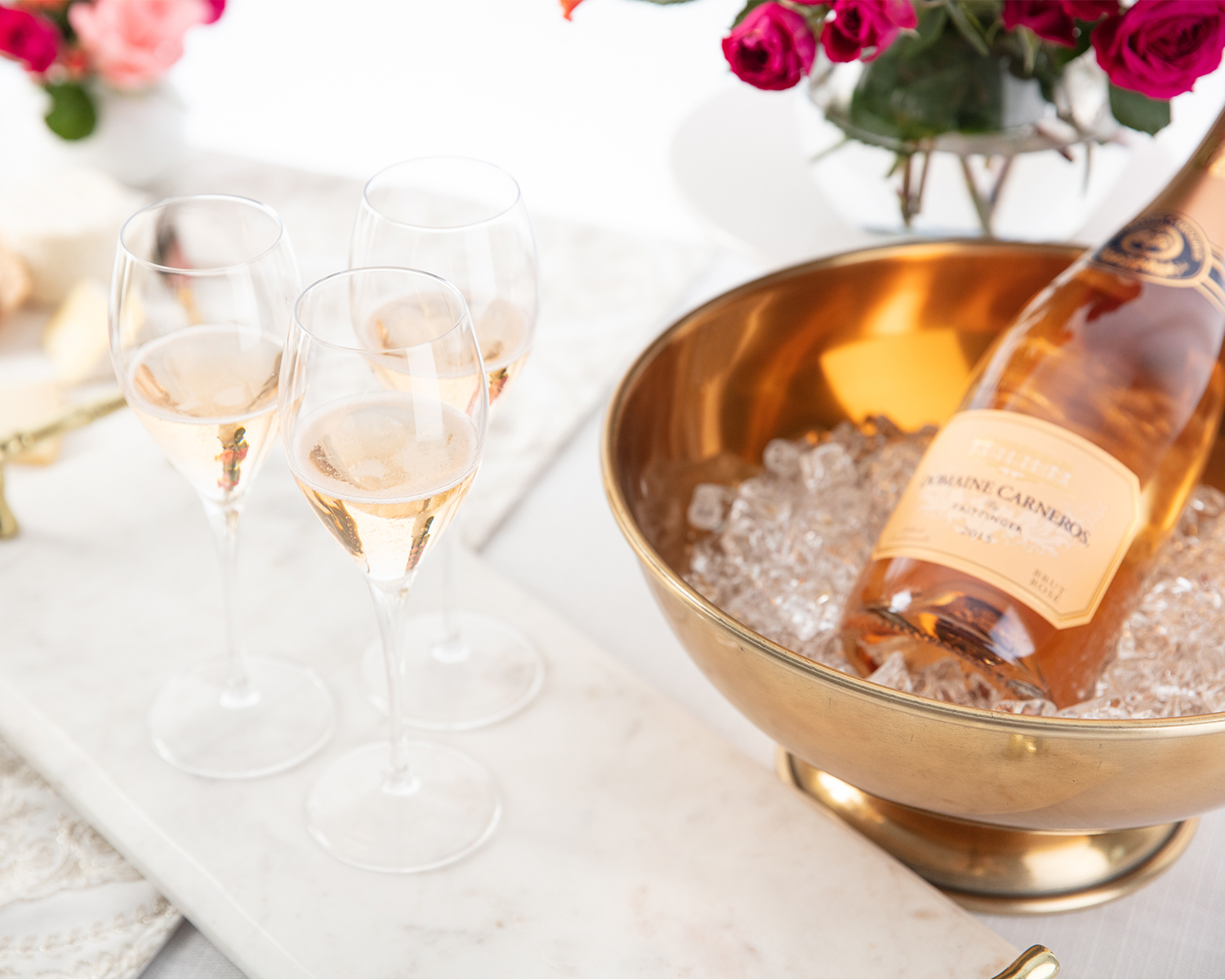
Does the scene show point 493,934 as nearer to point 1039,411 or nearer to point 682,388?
point 682,388

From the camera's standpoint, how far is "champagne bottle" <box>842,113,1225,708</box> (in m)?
0.92

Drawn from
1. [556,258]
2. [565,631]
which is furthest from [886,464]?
[556,258]

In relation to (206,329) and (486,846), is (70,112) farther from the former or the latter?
(486,846)

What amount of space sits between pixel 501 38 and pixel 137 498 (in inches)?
75.1

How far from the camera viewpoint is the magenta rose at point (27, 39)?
5.52 feet

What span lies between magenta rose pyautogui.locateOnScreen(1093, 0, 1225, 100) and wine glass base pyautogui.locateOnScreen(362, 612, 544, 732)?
0.70 metres

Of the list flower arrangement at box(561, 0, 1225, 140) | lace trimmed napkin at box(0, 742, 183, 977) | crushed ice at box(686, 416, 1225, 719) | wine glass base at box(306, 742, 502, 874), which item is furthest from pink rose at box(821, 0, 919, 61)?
lace trimmed napkin at box(0, 742, 183, 977)

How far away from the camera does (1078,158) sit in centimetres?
128

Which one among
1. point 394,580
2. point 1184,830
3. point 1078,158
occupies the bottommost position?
point 1184,830

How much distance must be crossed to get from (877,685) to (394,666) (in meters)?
0.36

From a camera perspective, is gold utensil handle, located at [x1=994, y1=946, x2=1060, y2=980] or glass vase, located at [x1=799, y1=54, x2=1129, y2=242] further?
glass vase, located at [x1=799, y1=54, x2=1129, y2=242]

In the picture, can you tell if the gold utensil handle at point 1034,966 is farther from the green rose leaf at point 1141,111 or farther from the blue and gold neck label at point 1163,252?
the green rose leaf at point 1141,111

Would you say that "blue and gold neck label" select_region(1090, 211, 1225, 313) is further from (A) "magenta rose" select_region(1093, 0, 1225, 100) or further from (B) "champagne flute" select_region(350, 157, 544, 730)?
(B) "champagne flute" select_region(350, 157, 544, 730)

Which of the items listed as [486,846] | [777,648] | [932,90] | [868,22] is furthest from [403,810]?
[932,90]
